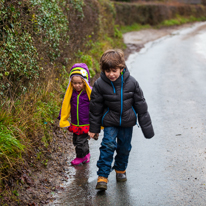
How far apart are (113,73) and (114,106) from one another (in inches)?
16.1

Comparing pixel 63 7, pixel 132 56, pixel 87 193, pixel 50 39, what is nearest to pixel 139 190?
pixel 87 193

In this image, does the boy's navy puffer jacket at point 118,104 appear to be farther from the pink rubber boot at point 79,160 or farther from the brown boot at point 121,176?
the pink rubber boot at point 79,160

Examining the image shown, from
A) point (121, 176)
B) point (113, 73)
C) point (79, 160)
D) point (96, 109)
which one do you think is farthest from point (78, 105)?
point (121, 176)

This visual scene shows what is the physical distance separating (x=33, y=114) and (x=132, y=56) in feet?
34.0

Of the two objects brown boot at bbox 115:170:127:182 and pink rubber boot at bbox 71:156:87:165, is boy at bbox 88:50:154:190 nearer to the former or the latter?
brown boot at bbox 115:170:127:182

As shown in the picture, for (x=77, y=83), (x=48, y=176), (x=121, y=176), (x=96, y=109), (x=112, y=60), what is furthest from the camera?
(x=77, y=83)

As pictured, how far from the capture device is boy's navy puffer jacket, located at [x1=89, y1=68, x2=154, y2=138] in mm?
3824

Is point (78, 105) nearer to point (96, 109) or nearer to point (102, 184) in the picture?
point (96, 109)

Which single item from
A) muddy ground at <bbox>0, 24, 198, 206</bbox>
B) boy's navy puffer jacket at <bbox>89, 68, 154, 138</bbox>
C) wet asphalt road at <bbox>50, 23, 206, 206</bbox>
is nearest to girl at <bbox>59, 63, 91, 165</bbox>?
muddy ground at <bbox>0, 24, 198, 206</bbox>

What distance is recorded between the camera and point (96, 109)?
155 inches

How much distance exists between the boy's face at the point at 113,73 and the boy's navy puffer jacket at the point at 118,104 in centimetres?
7

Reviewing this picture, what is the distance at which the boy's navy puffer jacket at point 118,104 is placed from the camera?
3824mm

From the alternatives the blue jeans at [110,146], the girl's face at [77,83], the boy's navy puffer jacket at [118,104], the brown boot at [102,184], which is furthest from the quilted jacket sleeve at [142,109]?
the girl's face at [77,83]

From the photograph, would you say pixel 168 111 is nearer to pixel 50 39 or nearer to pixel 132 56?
pixel 50 39
